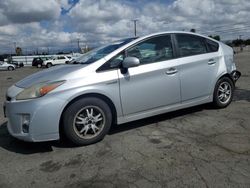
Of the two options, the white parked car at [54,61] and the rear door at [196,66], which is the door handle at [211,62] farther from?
the white parked car at [54,61]

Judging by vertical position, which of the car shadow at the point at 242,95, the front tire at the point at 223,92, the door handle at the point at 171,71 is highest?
the door handle at the point at 171,71

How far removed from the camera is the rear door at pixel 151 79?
399 cm

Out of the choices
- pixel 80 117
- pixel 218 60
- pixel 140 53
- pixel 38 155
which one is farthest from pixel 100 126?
pixel 218 60

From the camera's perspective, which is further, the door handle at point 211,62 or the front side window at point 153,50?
the door handle at point 211,62

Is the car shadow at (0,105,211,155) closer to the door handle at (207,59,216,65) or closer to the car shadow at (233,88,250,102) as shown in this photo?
the door handle at (207,59,216,65)

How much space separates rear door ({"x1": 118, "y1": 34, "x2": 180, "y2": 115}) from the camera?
157 inches

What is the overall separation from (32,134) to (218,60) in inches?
144

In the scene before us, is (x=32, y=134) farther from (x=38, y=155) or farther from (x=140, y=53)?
(x=140, y=53)

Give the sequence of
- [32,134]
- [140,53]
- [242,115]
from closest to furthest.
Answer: [32,134] < [140,53] < [242,115]

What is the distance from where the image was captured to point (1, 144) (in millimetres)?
4023

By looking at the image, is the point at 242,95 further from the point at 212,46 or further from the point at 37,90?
the point at 37,90

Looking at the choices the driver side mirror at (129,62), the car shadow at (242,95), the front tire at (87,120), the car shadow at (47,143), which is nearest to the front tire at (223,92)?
the car shadow at (47,143)

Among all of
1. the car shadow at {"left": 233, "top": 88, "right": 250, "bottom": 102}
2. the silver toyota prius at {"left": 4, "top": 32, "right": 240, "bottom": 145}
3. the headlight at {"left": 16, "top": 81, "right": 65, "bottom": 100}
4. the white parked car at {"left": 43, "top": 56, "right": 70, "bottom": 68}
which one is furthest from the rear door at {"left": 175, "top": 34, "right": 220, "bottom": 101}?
the white parked car at {"left": 43, "top": 56, "right": 70, "bottom": 68}

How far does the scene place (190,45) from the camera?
4801 mm
